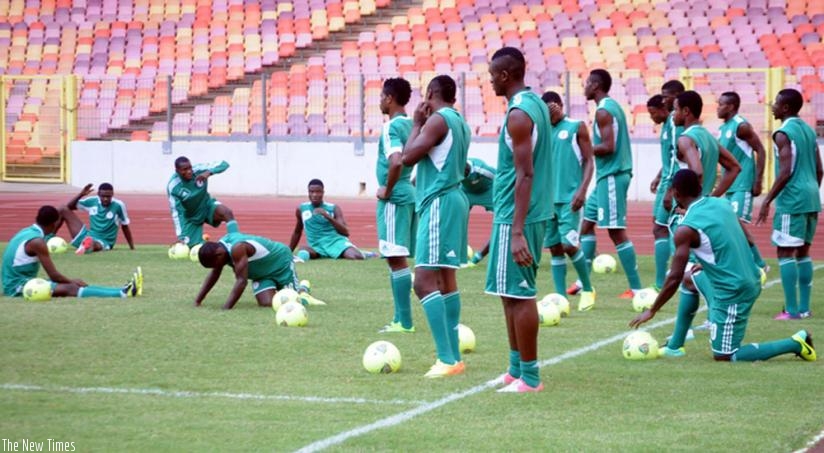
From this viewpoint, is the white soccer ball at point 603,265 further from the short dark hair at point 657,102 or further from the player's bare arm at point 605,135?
the short dark hair at point 657,102

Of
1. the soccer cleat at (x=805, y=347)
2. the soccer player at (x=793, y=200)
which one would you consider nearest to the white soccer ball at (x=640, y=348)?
the soccer cleat at (x=805, y=347)

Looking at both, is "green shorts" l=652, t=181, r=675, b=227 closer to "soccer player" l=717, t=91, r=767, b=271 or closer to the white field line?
"soccer player" l=717, t=91, r=767, b=271

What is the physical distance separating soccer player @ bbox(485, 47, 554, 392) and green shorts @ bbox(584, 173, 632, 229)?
5.59m

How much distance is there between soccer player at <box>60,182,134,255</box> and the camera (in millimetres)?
20750

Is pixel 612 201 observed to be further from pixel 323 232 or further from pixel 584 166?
pixel 323 232

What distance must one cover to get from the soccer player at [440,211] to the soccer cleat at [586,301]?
3.96 meters

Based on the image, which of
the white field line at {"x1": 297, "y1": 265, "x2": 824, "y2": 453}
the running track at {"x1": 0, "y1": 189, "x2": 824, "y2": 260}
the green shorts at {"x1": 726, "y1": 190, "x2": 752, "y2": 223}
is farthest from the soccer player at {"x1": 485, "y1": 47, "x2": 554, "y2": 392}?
the running track at {"x1": 0, "y1": 189, "x2": 824, "y2": 260}

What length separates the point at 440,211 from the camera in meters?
9.75

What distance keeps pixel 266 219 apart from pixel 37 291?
40.5 feet

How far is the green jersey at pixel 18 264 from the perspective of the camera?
47.5 feet

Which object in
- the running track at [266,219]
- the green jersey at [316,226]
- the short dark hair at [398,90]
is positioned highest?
the short dark hair at [398,90]

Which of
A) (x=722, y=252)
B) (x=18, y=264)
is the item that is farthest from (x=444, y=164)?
(x=18, y=264)

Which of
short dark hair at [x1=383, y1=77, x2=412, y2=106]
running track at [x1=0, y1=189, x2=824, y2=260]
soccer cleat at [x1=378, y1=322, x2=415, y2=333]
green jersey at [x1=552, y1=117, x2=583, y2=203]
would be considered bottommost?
running track at [x1=0, y1=189, x2=824, y2=260]

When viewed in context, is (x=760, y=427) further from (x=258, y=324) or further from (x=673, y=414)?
(x=258, y=324)
